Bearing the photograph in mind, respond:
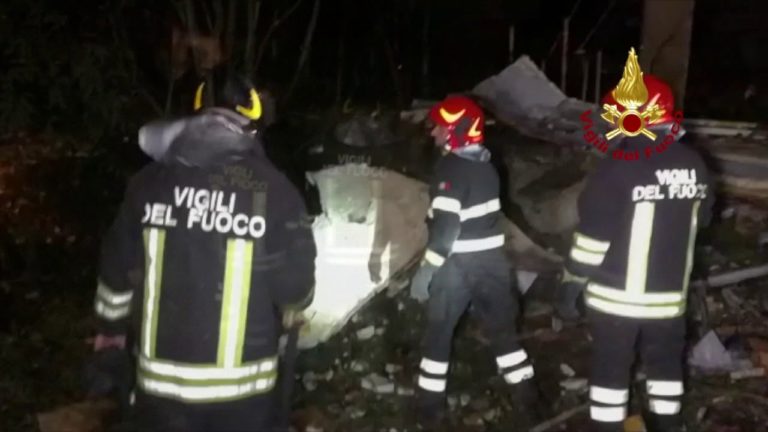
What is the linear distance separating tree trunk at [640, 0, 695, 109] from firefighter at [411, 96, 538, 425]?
1.71 m

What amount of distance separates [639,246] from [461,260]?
0.84 m

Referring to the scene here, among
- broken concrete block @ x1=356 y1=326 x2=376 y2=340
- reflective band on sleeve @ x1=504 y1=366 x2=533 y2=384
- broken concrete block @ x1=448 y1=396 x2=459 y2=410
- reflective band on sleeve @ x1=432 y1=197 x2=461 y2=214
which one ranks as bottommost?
broken concrete block @ x1=448 y1=396 x2=459 y2=410

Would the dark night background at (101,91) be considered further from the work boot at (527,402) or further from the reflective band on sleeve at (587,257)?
the reflective band on sleeve at (587,257)

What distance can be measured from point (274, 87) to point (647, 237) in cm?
417

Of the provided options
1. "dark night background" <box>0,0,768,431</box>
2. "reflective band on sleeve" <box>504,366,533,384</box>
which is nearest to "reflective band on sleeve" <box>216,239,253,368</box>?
"reflective band on sleeve" <box>504,366,533,384</box>

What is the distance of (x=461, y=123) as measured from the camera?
4395 mm

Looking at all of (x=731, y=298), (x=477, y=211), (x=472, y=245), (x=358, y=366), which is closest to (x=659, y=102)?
(x=477, y=211)

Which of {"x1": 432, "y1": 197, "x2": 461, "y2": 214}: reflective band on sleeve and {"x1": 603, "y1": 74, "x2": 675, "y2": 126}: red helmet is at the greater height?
{"x1": 603, "y1": 74, "x2": 675, "y2": 126}: red helmet

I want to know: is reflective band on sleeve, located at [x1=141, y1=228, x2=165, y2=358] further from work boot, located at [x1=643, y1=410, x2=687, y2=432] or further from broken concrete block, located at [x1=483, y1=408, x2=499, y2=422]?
work boot, located at [x1=643, y1=410, x2=687, y2=432]

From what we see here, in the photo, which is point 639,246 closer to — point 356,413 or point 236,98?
point 356,413


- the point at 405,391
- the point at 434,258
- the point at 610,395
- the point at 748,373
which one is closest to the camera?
the point at 610,395

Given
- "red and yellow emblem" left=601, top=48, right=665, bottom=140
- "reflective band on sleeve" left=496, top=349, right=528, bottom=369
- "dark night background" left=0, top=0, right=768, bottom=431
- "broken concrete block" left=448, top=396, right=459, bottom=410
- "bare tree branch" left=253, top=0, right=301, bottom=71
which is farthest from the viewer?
"bare tree branch" left=253, top=0, right=301, bottom=71

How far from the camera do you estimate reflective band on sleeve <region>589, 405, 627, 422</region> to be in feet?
14.3

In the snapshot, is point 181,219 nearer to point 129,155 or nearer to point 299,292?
point 299,292
